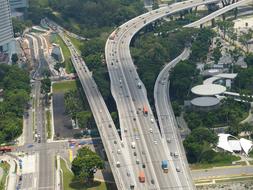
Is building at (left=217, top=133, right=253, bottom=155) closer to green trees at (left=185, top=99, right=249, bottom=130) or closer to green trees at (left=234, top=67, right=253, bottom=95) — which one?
green trees at (left=185, top=99, right=249, bottom=130)

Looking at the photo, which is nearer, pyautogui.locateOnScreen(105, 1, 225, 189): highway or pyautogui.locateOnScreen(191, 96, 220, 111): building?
pyautogui.locateOnScreen(105, 1, 225, 189): highway

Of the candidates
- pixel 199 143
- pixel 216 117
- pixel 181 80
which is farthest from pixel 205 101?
pixel 199 143

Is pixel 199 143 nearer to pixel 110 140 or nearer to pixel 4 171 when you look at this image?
pixel 110 140

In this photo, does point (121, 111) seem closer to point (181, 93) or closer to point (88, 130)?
point (88, 130)

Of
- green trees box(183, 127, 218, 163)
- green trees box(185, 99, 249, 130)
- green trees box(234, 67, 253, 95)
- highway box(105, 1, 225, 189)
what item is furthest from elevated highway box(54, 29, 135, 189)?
green trees box(234, 67, 253, 95)

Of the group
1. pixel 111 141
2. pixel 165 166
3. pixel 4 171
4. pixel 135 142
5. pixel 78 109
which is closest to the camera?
pixel 165 166

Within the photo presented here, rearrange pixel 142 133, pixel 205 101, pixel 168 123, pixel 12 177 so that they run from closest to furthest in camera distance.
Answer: pixel 12 177
pixel 142 133
pixel 168 123
pixel 205 101

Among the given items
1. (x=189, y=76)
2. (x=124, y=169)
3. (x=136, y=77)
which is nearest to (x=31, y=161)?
(x=124, y=169)
